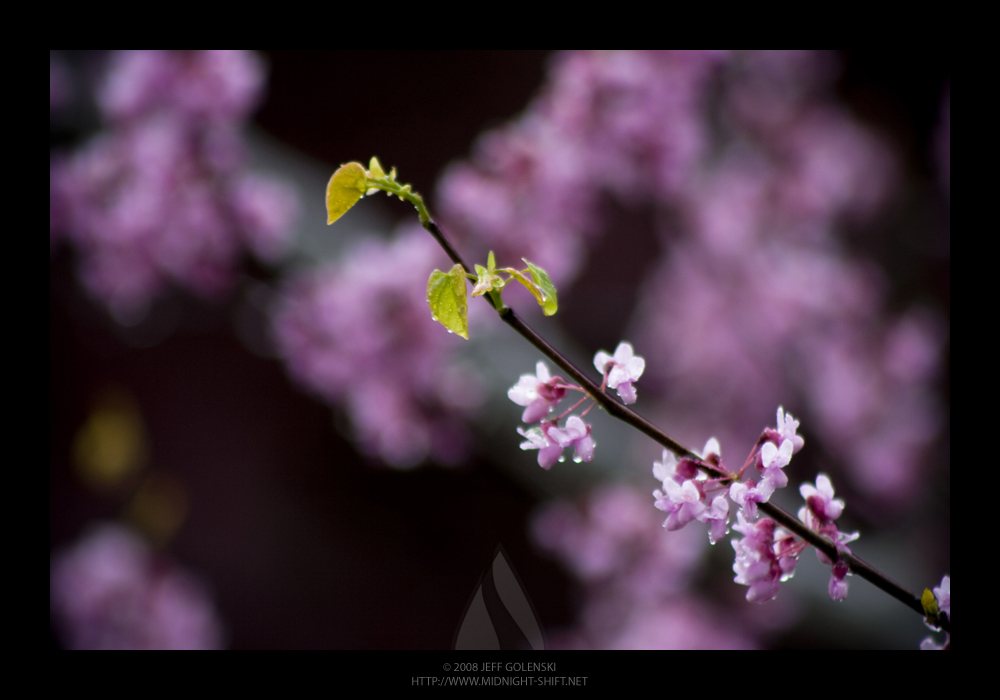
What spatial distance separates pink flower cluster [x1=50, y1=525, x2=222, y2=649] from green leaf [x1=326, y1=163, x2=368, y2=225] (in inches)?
59.8

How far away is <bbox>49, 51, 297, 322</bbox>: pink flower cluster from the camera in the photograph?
1118mm

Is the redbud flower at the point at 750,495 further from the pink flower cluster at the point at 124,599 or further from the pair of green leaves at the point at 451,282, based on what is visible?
the pink flower cluster at the point at 124,599

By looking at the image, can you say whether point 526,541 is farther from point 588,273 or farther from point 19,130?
point 19,130

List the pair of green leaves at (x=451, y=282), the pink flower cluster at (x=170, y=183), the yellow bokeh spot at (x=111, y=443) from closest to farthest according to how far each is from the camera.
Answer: the pair of green leaves at (x=451, y=282) < the pink flower cluster at (x=170, y=183) < the yellow bokeh spot at (x=111, y=443)

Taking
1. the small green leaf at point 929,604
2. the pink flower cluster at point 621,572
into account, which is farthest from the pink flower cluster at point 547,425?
the pink flower cluster at point 621,572

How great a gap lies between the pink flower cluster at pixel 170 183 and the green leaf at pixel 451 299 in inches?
38.4

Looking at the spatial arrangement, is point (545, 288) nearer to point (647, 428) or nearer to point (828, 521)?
point (647, 428)

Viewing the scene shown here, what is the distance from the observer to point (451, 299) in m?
0.37

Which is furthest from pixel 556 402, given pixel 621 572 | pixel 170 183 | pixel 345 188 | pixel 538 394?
pixel 621 572

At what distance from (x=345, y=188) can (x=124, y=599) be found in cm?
161

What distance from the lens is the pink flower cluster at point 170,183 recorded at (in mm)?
1118

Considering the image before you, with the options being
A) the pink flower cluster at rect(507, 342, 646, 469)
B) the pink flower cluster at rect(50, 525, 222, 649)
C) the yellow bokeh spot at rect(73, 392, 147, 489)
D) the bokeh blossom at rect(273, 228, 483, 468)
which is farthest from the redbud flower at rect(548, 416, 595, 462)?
the pink flower cluster at rect(50, 525, 222, 649)

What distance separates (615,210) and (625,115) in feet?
1.79

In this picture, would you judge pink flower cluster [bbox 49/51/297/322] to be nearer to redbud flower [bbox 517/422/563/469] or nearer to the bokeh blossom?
the bokeh blossom
